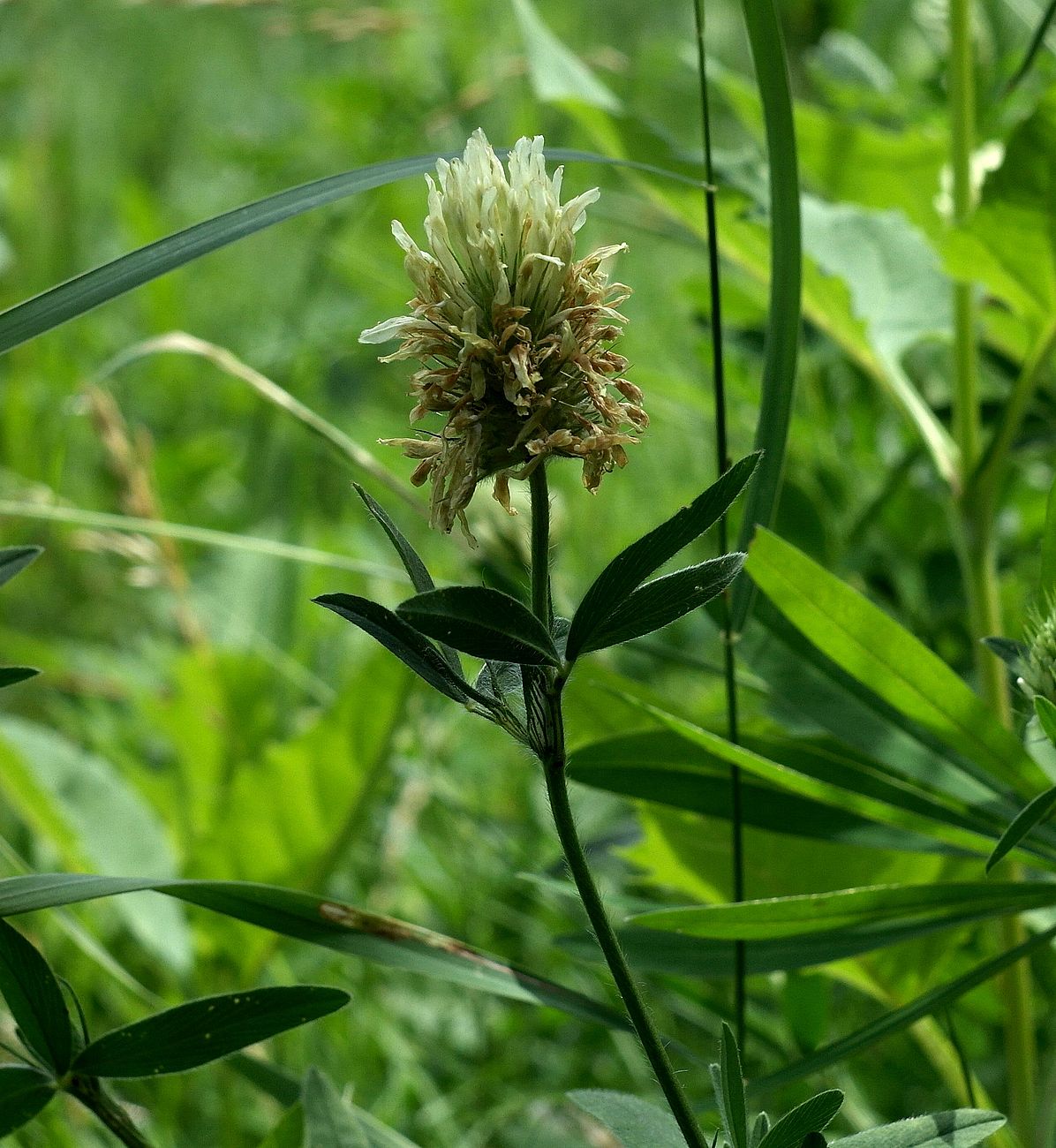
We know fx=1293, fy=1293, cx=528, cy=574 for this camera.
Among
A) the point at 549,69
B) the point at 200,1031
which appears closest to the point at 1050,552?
the point at 200,1031

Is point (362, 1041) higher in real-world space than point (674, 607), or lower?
lower

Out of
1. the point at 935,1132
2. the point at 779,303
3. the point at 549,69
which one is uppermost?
the point at 549,69

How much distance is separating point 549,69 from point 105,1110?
769 mm

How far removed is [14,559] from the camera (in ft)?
1.60

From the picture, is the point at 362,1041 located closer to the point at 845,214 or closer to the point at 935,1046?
the point at 935,1046

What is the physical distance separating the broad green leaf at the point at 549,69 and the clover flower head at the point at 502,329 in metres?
0.53

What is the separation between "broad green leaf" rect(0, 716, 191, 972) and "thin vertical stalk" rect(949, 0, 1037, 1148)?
0.64 metres

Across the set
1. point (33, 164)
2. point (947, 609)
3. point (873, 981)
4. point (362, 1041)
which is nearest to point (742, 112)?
point (947, 609)

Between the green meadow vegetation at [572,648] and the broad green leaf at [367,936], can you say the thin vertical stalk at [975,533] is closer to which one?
the green meadow vegetation at [572,648]

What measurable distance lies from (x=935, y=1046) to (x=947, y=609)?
1.30 feet

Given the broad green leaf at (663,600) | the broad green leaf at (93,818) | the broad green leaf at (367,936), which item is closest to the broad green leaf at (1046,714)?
the broad green leaf at (663,600)

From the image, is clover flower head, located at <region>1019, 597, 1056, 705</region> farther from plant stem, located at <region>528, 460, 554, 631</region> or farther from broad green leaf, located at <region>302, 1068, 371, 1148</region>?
broad green leaf, located at <region>302, 1068, 371, 1148</region>

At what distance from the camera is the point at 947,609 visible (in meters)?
1.04

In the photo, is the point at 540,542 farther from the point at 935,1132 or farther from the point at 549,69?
the point at 549,69
